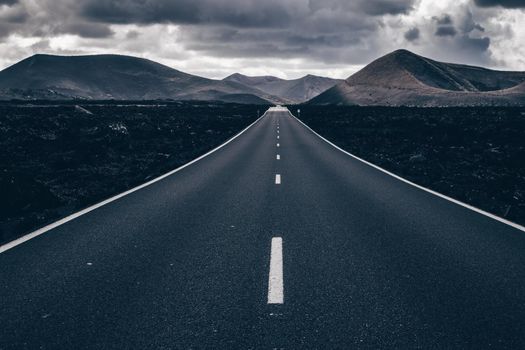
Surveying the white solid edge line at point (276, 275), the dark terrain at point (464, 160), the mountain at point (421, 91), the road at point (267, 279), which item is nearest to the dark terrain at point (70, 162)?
the road at point (267, 279)

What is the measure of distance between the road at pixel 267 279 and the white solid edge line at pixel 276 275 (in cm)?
2

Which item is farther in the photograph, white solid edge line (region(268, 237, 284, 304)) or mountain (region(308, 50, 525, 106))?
mountain (region(308, 50, 525, 106))

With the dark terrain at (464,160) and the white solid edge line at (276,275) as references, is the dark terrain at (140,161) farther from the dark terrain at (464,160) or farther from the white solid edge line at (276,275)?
the white solid edge line at (276,275)

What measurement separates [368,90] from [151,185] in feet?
528

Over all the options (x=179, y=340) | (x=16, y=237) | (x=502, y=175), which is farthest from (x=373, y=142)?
(x=179, y=340)

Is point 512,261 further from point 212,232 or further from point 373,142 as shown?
point 373,142

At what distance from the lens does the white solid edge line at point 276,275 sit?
16.3 feet

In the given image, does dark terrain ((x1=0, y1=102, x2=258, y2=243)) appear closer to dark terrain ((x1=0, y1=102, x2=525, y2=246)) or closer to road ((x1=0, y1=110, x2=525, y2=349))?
dark terrain ((x1=0, y1=102, x2=525, y2=246))

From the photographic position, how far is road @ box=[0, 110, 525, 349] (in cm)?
416

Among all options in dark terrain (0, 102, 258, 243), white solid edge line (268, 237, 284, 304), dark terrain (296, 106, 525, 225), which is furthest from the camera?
dark terrain (296, 106, 525, 225)

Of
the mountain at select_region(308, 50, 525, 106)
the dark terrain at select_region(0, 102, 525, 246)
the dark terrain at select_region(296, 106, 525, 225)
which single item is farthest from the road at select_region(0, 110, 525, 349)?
the mountain at select_region(308, 50, 525, 106)

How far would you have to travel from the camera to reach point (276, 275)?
18.5 feet

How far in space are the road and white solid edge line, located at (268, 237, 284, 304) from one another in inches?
0.9

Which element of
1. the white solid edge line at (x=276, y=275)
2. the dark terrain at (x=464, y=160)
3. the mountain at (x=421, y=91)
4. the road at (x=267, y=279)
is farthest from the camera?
the mountain at (x=421, y=91)
